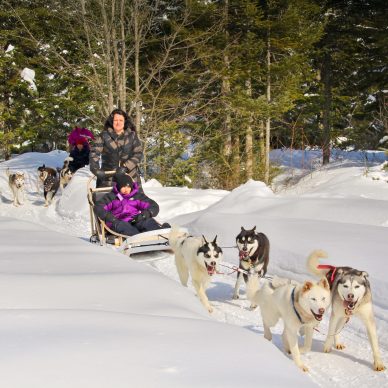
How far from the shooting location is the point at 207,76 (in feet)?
56.6

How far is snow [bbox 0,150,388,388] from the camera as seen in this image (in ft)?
6.57

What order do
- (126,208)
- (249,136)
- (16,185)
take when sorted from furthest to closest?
(249,136)
(16,185)
(126,208)

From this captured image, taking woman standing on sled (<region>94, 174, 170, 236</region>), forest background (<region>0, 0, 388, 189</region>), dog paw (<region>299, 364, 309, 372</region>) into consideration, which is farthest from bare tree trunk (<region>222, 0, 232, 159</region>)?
dog paw (<region>299, 364, 309, 372</region>)

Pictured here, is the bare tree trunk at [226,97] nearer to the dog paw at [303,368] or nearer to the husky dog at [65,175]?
the husky dog at [65,175]

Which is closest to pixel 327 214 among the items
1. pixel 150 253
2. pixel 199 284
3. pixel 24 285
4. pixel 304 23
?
pixel 150 253

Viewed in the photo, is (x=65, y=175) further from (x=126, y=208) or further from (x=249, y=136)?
(x=126, y=208)

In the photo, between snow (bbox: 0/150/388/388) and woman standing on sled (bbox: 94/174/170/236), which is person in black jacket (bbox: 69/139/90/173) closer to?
snow (bbox: 0/150/388/388)

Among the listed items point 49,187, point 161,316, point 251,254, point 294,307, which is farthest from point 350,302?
point 49,187

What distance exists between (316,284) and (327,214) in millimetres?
4703

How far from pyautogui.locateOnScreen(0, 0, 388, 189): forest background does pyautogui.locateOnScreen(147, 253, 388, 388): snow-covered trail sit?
722 cm

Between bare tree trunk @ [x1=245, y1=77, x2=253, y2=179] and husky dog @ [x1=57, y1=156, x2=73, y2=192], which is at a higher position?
bare tree trunk @ [x1=245, y1=77, x2=253, y2=179]

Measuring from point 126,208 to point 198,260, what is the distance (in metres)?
2.16

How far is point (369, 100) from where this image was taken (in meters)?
20.0

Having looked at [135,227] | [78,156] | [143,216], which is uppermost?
[78,156]
